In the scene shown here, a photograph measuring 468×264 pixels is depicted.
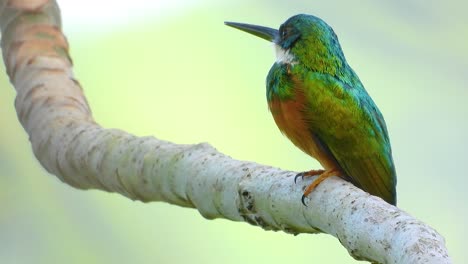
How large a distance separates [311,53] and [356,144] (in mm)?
493

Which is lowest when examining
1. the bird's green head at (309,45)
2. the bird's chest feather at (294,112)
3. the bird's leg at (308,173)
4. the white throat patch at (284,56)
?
the bird's leg at (308,173)

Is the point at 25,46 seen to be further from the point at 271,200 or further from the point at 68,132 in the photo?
the point at 271,200

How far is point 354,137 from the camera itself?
3203 millimetres

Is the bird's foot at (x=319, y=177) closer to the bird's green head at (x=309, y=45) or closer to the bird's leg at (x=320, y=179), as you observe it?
the bird's leg at (x=320, y=179)

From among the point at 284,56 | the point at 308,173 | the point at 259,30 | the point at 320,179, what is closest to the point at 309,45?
the point at 284,56

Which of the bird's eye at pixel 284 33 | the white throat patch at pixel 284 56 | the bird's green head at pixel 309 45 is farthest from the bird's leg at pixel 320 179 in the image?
the bird's eye at pixel 284 33

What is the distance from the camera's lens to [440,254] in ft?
5.89

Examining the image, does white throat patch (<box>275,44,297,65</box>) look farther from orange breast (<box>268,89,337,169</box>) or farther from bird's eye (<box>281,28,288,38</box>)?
orange breast (<box>268,89,337,169</box>)

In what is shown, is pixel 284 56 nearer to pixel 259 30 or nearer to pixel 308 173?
pixel 259 30

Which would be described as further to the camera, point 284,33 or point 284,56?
point 284,33

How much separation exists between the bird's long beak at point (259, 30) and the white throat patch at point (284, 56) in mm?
100

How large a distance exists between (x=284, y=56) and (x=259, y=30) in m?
0.32

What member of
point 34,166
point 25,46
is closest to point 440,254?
point 25,46

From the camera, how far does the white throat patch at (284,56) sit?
140 inches
